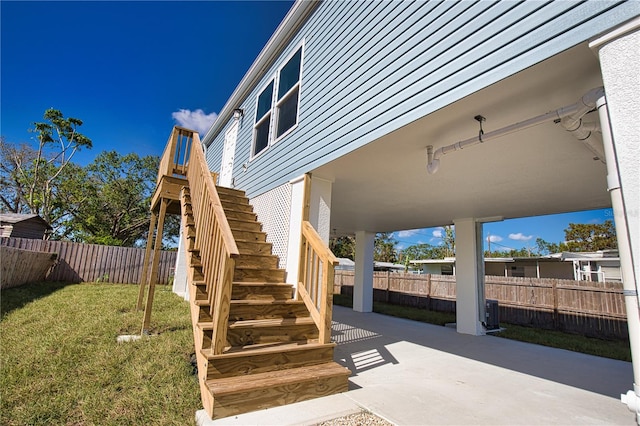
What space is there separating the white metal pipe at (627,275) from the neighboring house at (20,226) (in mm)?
17011

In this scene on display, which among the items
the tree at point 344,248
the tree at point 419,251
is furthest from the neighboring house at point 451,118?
the tree at point 419,251

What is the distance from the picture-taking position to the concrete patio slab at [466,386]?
7.89ft

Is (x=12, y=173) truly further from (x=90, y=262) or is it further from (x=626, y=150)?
(x=626, y=150)

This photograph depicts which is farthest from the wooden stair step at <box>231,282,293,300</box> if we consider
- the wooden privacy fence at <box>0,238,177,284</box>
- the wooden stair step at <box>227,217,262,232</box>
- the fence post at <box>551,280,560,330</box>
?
the wooden privacy fence at <box>0,238,177,284</box>

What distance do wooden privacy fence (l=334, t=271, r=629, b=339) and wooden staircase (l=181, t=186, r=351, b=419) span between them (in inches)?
315

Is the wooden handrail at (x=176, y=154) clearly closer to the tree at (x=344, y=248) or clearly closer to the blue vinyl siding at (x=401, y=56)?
the blue vinyl siding at (x=401, y=56)

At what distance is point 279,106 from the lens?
5.42 metres

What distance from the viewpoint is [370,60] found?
3297mm

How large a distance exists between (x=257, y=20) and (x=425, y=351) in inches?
338

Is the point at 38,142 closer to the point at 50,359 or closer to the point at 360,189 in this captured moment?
the point at 50,359

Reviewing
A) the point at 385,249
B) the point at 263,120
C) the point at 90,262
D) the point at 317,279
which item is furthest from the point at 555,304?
the point at 385,249

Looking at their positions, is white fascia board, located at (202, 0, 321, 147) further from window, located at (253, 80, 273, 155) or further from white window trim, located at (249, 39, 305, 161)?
window, located at (253, 80, 273, 155)

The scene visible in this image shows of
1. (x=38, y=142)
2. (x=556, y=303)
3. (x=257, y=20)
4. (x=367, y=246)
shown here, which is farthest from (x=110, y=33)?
(x=556, y=303)

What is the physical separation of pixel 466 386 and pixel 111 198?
2179 cm
